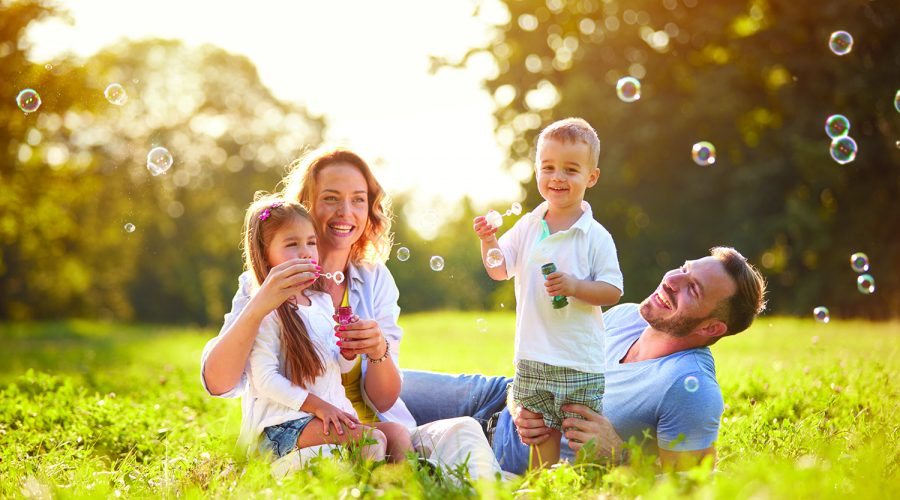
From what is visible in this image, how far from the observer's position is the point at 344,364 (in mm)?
3998

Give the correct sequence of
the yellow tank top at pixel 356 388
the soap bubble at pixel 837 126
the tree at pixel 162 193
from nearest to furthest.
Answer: the yellow tank top at pixel 356 388 < the soap bubble at pixel 837 126 < the tree at pixel 162 193

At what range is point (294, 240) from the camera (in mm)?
3742

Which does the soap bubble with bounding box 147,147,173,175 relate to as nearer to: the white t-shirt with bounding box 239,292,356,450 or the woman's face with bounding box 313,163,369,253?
the woman's face with bounding box 313,163,369,253

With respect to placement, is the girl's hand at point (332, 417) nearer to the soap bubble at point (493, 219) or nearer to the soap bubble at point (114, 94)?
the soap bubble at point (493, 219)

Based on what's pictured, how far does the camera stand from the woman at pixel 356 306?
3.59m

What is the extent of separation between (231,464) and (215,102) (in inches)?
1072

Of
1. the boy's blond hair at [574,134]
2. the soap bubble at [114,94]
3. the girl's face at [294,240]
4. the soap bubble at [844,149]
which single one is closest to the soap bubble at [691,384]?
the boy's blond hair at [574,134]

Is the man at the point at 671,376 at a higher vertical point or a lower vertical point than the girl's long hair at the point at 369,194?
lower

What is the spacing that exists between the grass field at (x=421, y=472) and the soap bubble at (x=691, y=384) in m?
0.34

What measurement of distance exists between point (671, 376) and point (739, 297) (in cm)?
49

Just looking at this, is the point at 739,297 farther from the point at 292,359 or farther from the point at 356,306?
the point at 292,359

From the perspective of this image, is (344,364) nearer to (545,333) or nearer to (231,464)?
(231,464)

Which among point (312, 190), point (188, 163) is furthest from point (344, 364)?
point (188, 163)

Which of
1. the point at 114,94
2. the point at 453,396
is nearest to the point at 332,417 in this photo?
the point at 453,396
